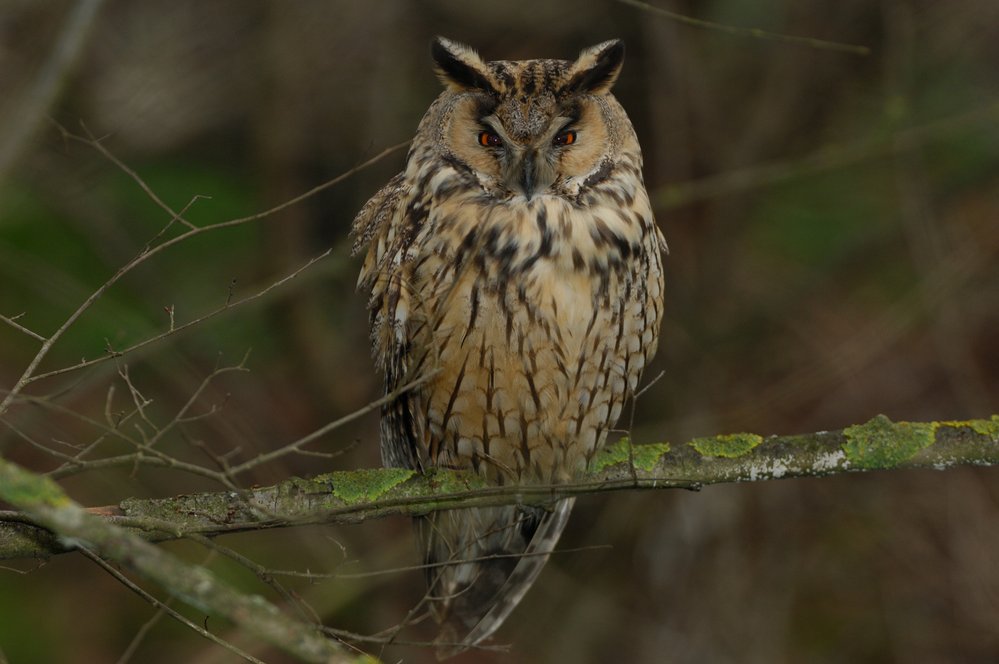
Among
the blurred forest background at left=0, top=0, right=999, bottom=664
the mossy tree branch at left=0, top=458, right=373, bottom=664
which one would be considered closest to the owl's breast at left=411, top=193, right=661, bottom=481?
the mossy tree branch at left=0, top=458, right=373, bottom=664

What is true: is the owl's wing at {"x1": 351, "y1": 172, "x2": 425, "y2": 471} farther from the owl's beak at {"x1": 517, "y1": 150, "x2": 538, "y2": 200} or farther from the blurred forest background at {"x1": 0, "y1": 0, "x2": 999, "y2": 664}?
the blurred forest background at {"x1": 0, "y1": 0, "x2": 999, "y2": 664}

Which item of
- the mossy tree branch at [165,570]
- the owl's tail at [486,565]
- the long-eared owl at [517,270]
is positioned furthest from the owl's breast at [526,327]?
the mossy tree branch at [165,570]

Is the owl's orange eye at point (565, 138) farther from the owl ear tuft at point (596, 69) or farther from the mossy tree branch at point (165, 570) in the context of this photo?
the mossy tree branch at point (165, 570)

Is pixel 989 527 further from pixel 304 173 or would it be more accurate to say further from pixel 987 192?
pixel 304 173

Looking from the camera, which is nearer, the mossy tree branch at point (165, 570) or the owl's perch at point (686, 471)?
the mossy tree branch at point (165, 570)

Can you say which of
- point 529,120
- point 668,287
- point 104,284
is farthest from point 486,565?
point 668,287

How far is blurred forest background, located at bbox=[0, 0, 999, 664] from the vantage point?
4.75 m

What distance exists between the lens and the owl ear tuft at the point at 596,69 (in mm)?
2922

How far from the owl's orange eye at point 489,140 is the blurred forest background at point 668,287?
145cm

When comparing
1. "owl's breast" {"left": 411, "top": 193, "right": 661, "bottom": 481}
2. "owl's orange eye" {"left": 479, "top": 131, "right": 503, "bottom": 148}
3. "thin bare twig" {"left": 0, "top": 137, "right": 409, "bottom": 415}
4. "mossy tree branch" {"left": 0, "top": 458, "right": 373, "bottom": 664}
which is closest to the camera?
"mossy tree branch" {"left": 0, "top": 458, "right": 373, "bottom": 664}

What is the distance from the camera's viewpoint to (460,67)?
297 centimetres

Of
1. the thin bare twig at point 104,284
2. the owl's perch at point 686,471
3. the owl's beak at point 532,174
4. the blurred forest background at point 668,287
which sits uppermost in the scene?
the thin bare twig at point 104,284

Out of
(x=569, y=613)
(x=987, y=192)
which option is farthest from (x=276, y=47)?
(x=987, y=192)

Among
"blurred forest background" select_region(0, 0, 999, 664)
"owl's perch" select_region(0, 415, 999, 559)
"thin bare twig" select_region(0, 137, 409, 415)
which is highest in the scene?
"thin bare twig" select_region(0, 137, 409, 415)
